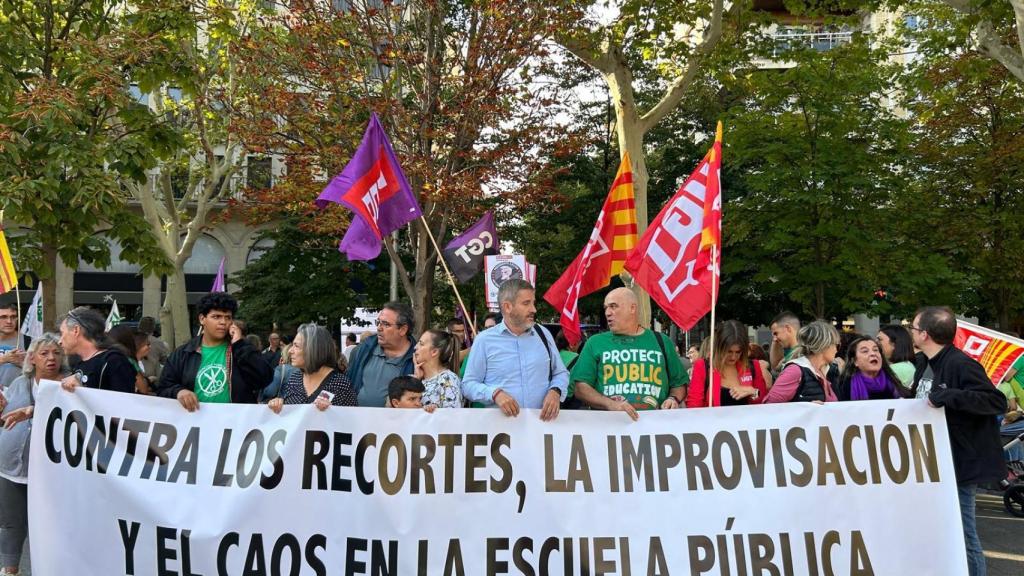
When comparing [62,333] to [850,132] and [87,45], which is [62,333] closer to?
[87,45]

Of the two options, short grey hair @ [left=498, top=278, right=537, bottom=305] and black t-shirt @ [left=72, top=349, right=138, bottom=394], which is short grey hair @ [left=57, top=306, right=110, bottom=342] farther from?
short grey hair @ [left=498, top=278, right=537, bottom=305]

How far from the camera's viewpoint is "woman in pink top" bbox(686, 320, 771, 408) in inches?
262

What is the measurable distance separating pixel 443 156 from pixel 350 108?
1892 millimetres

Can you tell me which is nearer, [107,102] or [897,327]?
[897,327]

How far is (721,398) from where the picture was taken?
6.81m

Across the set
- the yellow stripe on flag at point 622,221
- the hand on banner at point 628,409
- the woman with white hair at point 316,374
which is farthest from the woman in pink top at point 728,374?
the woman with white hair at point 316,374

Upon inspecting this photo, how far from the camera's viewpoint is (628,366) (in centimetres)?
596

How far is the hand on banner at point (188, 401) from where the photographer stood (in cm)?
530

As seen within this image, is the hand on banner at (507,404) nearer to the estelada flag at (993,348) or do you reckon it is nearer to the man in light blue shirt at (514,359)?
the man in light blue shirt at (514,359)

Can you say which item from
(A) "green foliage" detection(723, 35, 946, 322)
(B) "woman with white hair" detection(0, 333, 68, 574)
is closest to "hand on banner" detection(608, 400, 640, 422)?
(B) "woman with white hair" detection(0, 333, 68, 574)

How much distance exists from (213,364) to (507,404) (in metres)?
2.00

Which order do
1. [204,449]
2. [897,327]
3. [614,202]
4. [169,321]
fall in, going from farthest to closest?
[169,321]
[897,327]
[614,202]
[204,449]

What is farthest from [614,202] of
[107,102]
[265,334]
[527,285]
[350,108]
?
[265,334]

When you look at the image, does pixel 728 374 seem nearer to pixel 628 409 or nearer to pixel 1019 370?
pixel 628 409
